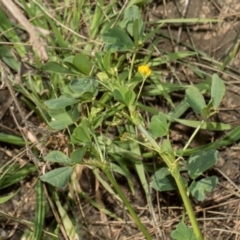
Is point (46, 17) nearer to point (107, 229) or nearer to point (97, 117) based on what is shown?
point (97, 117)

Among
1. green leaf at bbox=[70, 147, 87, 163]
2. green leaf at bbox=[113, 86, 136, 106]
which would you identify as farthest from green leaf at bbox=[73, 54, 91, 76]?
green leaf at bbox=[70, 147, 87, 163]

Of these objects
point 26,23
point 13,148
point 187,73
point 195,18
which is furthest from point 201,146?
→ point 26,23

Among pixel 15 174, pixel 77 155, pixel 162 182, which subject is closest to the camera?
pixel 77 155

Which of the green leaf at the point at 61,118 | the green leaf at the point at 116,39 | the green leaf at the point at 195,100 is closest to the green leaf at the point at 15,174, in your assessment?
the green leaf at the point at 61,118

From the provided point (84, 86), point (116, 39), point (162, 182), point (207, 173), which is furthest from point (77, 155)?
point (207, 173)

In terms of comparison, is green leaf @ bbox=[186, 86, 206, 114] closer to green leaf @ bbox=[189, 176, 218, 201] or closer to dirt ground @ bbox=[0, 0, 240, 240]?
green leaf @ bbox=[189, 176, 218, 201]

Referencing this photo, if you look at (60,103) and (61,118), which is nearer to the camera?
(60,103)

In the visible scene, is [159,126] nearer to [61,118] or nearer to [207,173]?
[61,118]
